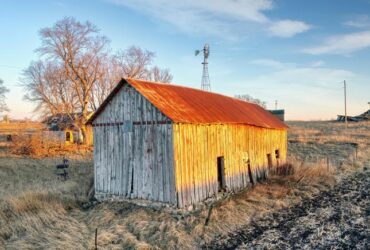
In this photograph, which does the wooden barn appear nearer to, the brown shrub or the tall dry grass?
the tall dry grass

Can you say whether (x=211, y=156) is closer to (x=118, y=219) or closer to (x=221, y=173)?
(x=221, y=173)

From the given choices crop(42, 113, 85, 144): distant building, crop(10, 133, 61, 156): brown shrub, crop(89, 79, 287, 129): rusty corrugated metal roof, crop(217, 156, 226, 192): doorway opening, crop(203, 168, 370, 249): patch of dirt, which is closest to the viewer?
crop(203, 168, 370, 249): patch of dirt

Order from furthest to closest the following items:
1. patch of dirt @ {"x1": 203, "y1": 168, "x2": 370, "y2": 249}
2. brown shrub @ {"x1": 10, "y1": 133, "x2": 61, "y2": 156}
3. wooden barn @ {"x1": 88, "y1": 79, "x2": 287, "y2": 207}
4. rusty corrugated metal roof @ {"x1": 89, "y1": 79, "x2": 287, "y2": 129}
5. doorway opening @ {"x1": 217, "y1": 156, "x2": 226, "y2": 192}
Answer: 1. brown shrub @ {"x1": 10, "y1": 133, "x2": 61, "y2": 156}
2. doorway opening @ {"x1": 217, "y1": 156, "x2": 226, "y2": 192}
3. rusty corrugated metal roof @ {"x1": 89, "y1": 79, "x2": 287, "y2": 129}
4. wooden barn @ {"x1": 88, "y1": 79, "x2": 287, "y2": 207}
5. patch of dirt @ {"x1": 203, "y1": 168, "x2": 370, "y2": 249}

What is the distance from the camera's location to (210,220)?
34.0ft

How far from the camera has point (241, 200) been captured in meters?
12.8

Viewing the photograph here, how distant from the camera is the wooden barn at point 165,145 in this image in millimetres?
11227

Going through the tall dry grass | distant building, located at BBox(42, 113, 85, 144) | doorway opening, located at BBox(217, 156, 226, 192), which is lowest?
the tall dry grass

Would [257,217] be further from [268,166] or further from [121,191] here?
[268,166]

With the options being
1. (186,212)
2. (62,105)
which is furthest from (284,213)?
(62,105)

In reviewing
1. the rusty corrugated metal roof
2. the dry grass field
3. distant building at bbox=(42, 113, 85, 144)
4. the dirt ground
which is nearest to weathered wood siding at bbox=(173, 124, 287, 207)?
the rusty corrugated metal roof

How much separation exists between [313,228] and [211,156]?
14.5ft

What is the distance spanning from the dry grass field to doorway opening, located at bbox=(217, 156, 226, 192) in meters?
0.60

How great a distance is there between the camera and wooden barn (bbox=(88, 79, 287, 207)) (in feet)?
36.8

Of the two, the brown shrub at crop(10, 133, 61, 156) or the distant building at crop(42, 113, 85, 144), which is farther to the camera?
the distant building at crop(42, 113, 85, 144)
